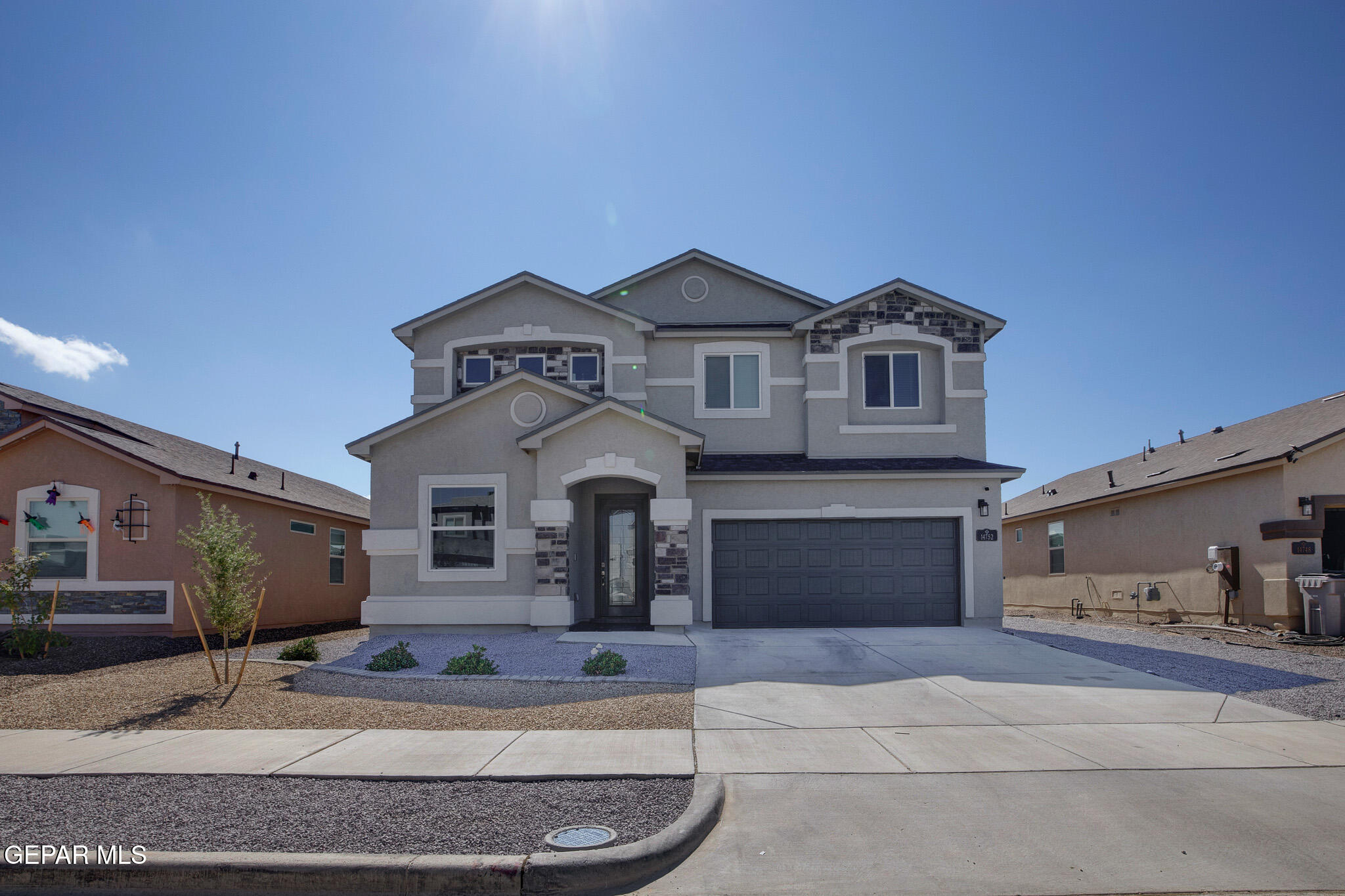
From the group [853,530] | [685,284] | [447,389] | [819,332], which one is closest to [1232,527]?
[853,530]

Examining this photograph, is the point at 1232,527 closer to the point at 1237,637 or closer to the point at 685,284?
the point at 1237,637

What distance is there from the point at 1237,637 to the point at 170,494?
67.4 feet

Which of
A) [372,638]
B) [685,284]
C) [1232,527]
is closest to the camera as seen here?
[372,638]

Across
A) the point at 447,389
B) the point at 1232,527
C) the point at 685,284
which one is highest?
the point at 685,284

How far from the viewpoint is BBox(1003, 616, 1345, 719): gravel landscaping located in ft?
31.8

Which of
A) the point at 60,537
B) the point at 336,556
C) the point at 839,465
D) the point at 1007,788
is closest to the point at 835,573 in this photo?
the point at 839,465

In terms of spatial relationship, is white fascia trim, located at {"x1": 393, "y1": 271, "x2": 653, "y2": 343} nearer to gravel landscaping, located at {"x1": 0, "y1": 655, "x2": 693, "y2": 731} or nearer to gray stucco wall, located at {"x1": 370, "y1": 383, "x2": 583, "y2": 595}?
gray stucco wall, located at {"x1": 370, "y1": 383, "x2": 583, "y2": 595}

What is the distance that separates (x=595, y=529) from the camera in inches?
636

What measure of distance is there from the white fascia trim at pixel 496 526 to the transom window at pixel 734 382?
527cm

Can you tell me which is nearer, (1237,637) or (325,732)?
(325,732)

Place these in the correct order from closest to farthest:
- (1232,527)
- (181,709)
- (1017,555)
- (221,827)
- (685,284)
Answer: (221,827) → (181,709) → (1232,527) → (685,284) → (1017,555)

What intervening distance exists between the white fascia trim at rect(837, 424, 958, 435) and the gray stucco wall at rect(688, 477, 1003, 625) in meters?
1.60

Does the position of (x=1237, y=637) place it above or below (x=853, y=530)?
below

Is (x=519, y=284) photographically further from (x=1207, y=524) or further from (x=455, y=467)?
(x=1207, y=524)
